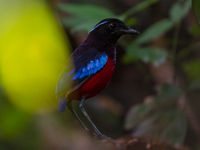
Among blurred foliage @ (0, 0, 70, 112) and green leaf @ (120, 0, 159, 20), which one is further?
blurred foliage @ (0, 0, 70, 112)

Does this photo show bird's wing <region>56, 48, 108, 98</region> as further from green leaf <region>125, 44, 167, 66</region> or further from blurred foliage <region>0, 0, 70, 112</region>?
green leaf <region>125, 44, 167, 66</region>

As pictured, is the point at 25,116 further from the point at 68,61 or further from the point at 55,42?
the point at 68,61

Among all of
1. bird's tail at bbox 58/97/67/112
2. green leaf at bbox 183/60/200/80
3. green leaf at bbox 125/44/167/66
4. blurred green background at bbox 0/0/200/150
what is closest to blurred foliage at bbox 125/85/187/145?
blurred green background at bbox 0/0/200/150

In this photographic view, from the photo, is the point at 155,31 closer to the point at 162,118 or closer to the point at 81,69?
the point at 162,118

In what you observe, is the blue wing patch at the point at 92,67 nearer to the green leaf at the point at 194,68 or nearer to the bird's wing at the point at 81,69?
the bird's wing at the point at 81,69

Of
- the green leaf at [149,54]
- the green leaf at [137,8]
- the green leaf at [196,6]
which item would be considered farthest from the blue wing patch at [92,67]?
the green leaf at [149,54]

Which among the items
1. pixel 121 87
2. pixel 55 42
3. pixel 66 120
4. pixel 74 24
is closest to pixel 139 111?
pixel 74 24
